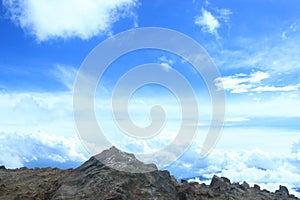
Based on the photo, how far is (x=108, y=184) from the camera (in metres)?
22.4

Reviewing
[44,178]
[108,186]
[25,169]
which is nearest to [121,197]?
[108,186]

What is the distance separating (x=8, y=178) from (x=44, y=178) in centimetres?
454

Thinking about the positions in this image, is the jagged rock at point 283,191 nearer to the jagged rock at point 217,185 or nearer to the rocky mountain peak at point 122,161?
the jagged rock at point 217,185

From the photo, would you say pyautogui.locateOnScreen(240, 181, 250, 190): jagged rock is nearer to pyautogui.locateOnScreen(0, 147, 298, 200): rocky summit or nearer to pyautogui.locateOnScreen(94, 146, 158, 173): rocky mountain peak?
pyautogui.locateOnScreen(0, 147, 298, 200): rocky summit

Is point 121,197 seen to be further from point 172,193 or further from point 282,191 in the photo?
point 282,191


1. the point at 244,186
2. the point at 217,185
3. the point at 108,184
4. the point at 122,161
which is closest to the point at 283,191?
the point at 244,186

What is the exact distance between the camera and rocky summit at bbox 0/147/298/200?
22172mm

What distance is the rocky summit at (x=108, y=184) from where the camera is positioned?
72.7 feet

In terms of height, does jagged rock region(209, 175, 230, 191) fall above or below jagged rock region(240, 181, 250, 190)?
below

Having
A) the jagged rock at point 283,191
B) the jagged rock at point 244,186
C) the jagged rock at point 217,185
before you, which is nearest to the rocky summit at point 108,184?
the jagged rock at point 217,185

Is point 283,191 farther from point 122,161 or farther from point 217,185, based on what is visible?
point 122,161

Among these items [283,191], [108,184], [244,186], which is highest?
[283,191]

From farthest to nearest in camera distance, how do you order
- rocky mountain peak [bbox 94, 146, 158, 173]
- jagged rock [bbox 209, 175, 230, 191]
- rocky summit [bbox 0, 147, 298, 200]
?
1. jagged rock [bbox 209, 175, 230, 191]
2. rocky mountain peak [bbox 94, 146, 158, 173]
3. rocky summit [bbox 0, 147, 298, 200]

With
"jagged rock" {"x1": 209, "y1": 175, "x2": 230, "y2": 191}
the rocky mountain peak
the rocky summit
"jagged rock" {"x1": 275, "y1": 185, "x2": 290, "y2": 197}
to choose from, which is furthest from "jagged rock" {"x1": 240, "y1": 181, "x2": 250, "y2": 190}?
the rocky mountain peak
